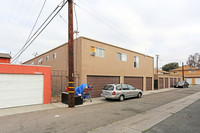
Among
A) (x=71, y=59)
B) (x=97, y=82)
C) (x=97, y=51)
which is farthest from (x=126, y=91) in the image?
(x=71, y=59)

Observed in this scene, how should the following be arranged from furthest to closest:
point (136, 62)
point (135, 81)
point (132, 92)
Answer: point (136, 62), point (135, 81), point (132, 92)

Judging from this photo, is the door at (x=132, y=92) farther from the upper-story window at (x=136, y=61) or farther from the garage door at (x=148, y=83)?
the garage door at (x=148, y=83)

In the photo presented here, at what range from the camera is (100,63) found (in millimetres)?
14008

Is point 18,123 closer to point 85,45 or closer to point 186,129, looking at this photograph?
point 186,129

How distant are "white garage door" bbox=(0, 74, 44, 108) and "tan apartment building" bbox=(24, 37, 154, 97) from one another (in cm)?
188

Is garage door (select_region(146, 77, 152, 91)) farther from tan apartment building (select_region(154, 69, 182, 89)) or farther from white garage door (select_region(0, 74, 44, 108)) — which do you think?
white garage door (select_region(0, 74, 44, 108))

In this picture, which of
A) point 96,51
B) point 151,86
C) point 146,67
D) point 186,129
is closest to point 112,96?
point 96,51

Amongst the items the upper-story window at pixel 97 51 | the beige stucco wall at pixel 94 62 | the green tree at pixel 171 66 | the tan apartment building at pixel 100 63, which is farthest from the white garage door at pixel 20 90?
the green tree at pixel 171 66

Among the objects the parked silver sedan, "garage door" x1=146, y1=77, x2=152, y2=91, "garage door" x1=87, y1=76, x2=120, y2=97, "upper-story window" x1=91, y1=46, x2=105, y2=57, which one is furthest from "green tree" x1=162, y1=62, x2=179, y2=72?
the parked silver sedan

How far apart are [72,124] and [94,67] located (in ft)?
27.3

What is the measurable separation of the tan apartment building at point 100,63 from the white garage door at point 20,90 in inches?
73.9

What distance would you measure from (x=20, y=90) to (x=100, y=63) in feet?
26.0

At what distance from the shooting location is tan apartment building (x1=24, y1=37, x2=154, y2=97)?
1264 centimetres

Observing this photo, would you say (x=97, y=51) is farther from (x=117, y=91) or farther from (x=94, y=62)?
(x=117, y=91)
